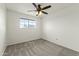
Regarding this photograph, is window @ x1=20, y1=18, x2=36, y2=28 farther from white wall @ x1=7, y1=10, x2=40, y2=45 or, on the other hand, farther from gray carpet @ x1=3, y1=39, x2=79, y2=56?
gray carpet @ x1=3, y1=39, x2=79, y2=56

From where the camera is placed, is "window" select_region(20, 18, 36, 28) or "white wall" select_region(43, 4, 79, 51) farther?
"window" select_region(20, 18, 36, 28)

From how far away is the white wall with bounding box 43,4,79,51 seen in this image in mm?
3389

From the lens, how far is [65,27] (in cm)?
396

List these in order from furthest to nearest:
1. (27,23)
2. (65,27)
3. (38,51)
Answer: (27,23), (65,27), (38,51)

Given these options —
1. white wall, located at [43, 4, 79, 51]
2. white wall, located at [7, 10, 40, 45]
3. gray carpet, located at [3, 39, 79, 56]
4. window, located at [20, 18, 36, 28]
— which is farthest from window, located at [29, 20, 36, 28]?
gray carpet, located at [3, 39, 79, 56]

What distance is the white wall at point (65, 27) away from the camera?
3.39 meters

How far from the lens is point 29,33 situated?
18.6 ft

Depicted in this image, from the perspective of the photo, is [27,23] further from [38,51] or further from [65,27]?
[65,27]

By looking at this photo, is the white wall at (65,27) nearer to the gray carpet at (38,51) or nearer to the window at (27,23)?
the gray carpet at (38,51)

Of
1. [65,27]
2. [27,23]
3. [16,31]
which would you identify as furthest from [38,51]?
[27,23]

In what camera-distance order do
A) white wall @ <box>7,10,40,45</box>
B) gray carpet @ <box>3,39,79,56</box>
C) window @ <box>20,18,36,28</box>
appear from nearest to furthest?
gray carpet @ <box>3,39,79,56</box> → white wall @ <box>7,10,40,45</box> → window @ <box>20,18,36,28</box>

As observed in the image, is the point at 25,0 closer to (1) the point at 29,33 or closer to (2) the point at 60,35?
(2) the point at 60,35

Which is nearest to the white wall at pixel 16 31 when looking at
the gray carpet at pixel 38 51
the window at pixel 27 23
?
the window at pixel 27 23

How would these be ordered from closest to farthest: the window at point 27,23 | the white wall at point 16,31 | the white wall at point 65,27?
the white wall at point 65,27
the white wall at point 16,31
the window at point 27,23
